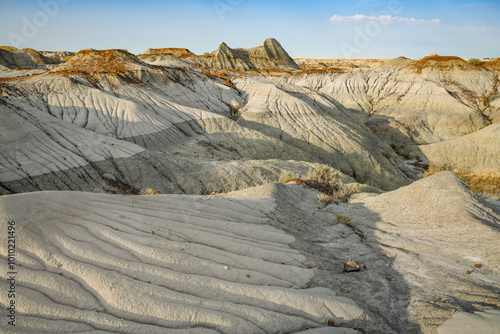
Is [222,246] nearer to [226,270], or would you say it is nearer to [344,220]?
[226,270]

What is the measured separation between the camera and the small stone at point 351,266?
4.84m

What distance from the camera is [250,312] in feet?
11.4

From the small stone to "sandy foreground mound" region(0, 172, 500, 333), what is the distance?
0.42ft

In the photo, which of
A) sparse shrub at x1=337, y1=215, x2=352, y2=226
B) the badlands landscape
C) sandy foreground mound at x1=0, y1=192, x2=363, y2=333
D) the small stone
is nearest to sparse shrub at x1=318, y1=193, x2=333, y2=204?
the badlands landscape

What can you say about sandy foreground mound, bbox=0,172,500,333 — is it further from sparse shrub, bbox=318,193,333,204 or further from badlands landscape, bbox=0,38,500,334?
sparse shrub, bbox=318,193,333,204

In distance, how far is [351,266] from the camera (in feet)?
16.0

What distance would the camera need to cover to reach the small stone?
484 cm

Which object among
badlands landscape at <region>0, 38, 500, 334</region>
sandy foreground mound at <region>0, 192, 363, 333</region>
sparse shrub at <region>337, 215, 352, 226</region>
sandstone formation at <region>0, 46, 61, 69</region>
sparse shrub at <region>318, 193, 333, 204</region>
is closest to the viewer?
sandy foreground mound at <region>0, 192, 363, 333</region>

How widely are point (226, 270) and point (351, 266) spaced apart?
2.21m

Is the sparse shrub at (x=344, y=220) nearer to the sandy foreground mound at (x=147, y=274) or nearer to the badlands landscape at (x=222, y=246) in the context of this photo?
the badlands landscape at (x=222, y=246)

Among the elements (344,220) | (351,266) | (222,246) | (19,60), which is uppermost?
(19,60)

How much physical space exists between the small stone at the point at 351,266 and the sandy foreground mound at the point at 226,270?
130mm

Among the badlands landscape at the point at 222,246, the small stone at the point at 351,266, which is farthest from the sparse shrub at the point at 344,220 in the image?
the small stone at the point at 351,266

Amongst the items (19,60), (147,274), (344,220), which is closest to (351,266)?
(344,220)
